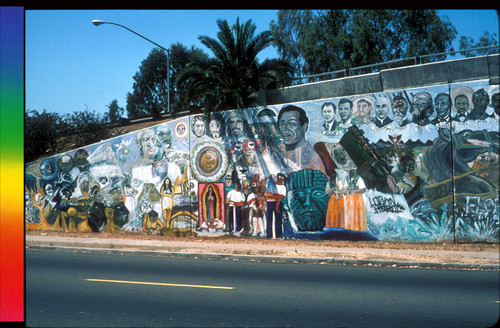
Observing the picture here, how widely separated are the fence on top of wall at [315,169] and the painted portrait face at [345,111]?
34 mm

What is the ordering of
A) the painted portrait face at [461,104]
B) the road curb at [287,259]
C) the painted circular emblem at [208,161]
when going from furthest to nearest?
1. the painted circular emblem at [208,161]
2. the painted portrait face at [461,104]
3. the road curb at [287,259]

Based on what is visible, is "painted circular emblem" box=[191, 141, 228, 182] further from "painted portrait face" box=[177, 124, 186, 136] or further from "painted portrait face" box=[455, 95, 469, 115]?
"painted portrait face" box=[455, 95, 469, 115]

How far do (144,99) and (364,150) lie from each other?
1769 inches

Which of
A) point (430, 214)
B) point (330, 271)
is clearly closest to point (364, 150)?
point (430, 214)

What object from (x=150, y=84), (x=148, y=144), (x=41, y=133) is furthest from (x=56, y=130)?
(x=150, y=84)

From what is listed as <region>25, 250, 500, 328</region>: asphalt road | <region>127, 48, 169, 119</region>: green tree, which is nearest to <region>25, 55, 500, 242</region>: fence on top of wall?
<region>25, 250, 500, 328</region>: asphalt road

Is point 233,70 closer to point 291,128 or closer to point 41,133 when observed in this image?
point 291,128

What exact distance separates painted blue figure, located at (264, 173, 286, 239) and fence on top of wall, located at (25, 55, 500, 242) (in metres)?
0.04

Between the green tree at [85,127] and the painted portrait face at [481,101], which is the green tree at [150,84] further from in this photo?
the painted portrait face at [481,101]

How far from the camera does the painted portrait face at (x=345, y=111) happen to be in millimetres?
15453

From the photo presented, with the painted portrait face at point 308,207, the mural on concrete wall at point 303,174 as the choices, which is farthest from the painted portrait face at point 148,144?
the painted portrait face at point 308,207

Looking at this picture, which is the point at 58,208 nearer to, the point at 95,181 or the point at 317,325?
the point at 95,181

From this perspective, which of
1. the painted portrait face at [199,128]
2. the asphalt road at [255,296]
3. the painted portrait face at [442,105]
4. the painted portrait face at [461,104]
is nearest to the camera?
the asphalt road at [255,296]

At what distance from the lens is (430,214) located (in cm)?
1412
